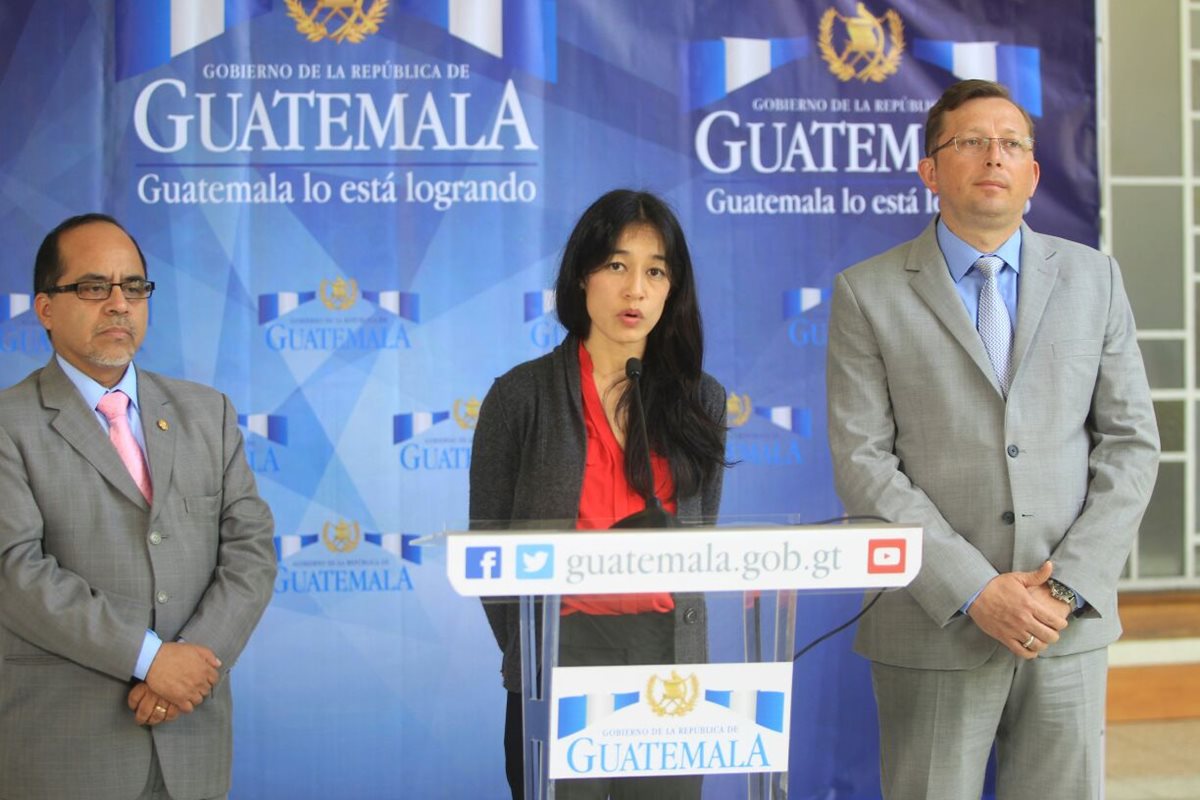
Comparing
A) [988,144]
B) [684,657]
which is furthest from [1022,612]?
[988,144]

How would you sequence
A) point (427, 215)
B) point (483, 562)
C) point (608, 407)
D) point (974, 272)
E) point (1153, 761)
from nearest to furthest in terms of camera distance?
1. point (483, 562)
2. point (608, 407)
3. point (974, 272)
4. point (427, 215)
5. point (1153, 761)

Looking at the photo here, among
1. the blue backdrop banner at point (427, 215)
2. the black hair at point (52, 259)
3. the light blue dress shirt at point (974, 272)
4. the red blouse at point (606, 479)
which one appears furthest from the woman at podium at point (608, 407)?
the blue backdrop banner at point (427, 215)

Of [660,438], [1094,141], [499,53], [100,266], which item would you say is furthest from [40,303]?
[1094,141]

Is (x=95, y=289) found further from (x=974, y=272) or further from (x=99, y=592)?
(x=974, y=272)

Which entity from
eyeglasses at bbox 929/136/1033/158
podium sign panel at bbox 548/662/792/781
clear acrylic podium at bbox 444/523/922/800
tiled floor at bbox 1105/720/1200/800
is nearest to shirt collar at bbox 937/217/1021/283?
eyeglasses at bbox 929/136/1033/158

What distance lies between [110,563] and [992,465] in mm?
1651

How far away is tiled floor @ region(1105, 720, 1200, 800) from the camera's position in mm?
3846

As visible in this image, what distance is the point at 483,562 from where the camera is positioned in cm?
159

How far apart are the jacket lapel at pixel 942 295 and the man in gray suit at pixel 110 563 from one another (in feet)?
4.64

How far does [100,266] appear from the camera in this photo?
2.28 metres

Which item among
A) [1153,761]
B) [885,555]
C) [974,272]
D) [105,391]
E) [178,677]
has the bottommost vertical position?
[1153,761]

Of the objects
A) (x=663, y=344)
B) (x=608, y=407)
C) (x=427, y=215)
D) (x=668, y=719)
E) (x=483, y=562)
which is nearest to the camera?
(x=483, y=562)

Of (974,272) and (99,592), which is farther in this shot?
(974,272)

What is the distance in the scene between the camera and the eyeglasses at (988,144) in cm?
239
